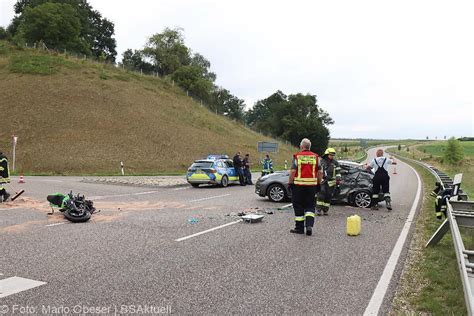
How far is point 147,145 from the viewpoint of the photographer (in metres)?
39.7

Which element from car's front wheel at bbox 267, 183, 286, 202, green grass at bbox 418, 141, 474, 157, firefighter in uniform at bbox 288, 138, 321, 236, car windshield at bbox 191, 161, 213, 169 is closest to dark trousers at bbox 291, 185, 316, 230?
firefighter in uniform at bbox 288, 138, 321, 236

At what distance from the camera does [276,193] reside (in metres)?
13.5

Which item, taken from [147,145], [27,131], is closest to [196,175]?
[147,145]

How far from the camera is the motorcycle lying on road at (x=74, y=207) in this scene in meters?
9.27

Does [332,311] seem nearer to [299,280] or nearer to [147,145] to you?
[299,280]

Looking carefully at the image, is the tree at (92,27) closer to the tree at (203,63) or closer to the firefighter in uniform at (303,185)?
the tree at (203,63)

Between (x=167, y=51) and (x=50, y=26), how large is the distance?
2165cm

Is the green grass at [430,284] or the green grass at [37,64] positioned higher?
the green grass at [37,64]

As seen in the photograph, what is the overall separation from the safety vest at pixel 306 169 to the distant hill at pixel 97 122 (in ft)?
84.3

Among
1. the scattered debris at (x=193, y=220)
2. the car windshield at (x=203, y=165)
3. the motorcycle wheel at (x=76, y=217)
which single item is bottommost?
the scattered debris at (x=193, y=220)

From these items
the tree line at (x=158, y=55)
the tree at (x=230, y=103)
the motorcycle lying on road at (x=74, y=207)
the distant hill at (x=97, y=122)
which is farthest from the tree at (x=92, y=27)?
the motorcycle lying on road at (x=74, y=207)

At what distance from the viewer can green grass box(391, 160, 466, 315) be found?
174 inches

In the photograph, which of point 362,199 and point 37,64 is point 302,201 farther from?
point 37,64

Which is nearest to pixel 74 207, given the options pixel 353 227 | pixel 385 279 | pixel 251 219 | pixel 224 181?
pixel 251 219
